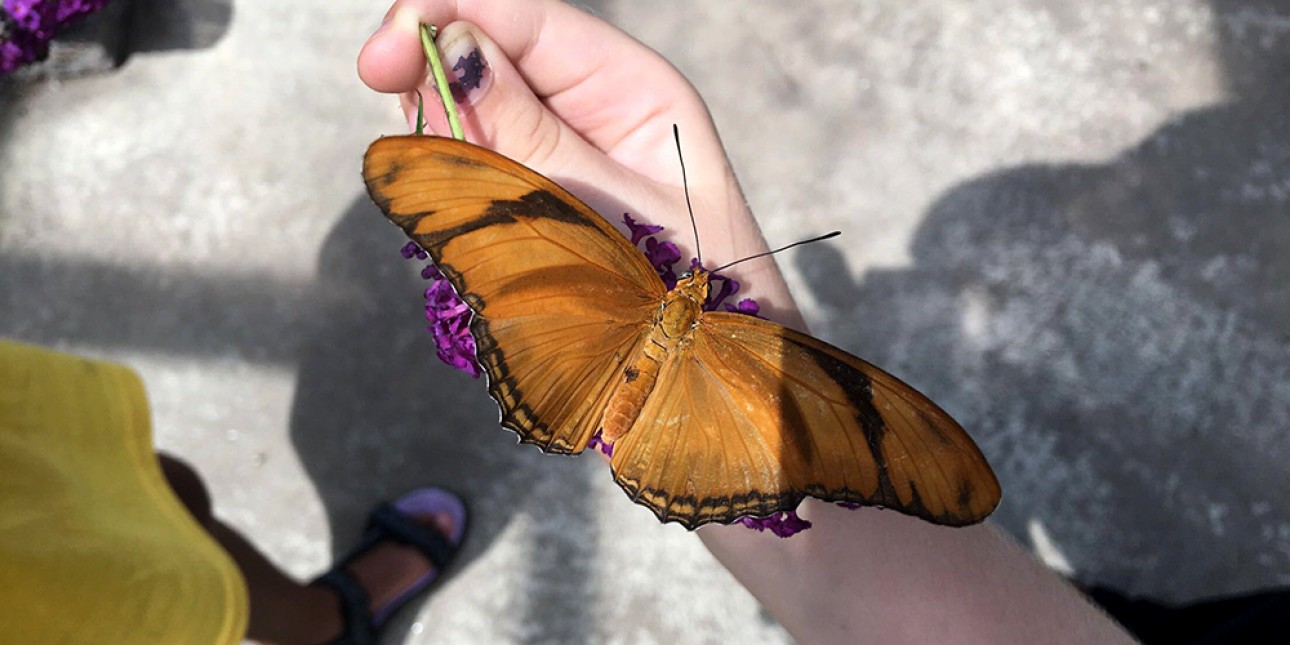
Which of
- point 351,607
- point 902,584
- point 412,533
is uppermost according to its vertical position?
point 902,584

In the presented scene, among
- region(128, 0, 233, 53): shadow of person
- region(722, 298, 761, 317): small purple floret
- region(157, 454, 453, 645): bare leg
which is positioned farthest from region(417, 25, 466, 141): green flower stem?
region(128, 0, 233, 53): shadow of person

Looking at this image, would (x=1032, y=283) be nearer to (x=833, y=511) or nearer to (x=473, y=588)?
(x=833, y=511)

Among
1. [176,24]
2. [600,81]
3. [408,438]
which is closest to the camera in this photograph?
[600,81]

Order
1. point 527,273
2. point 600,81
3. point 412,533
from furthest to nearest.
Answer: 1. point 412,533
2. point 600,81
3. point 527,273

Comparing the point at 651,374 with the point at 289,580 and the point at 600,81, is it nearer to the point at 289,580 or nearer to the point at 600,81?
the point at 600,81

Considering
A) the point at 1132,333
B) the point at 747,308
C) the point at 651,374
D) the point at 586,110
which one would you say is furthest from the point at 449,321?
the point at 1132,333

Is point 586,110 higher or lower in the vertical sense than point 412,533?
higher

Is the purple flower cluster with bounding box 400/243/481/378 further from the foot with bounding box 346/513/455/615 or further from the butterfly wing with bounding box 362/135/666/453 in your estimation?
the foot with bounding box 346/513/455/615

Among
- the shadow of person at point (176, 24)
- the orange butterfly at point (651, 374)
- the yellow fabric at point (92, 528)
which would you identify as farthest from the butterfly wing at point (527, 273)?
the shadow of person at point (176, 24)
